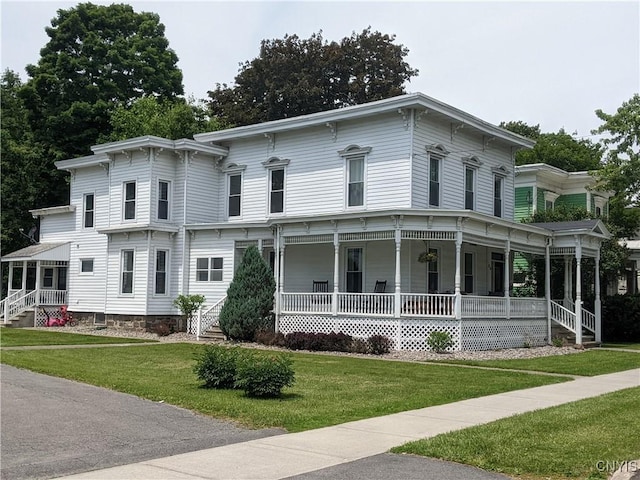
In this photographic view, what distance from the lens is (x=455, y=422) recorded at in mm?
11281

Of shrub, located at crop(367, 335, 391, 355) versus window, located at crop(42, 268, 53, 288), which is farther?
window, located at crop(42, 268, 53, 288)

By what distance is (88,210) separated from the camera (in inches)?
1395

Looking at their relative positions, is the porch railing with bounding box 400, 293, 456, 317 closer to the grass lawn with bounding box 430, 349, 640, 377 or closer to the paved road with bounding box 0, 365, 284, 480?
the grass lawn with bounding box 430, 349, 640, 377

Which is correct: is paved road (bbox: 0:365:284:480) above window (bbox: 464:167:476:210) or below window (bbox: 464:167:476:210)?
below

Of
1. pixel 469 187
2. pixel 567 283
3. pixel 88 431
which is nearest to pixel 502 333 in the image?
pixel 567 283

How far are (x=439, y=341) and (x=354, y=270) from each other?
19.5 ft

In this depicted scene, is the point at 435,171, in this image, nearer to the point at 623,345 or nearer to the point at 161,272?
the point at 623,345

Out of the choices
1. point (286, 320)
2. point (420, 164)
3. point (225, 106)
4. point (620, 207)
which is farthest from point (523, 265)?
point (225, 106)

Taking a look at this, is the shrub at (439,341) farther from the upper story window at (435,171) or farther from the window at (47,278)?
the window at (47,278)

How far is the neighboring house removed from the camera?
2466 cm

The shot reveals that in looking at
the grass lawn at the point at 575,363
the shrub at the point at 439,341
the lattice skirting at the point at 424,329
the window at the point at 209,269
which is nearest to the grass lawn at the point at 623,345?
the lattice skirting at the point at 424,329

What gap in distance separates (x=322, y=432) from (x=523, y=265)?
26978 mm

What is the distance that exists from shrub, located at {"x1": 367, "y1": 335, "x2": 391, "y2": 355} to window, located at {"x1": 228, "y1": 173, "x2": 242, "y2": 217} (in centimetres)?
1072

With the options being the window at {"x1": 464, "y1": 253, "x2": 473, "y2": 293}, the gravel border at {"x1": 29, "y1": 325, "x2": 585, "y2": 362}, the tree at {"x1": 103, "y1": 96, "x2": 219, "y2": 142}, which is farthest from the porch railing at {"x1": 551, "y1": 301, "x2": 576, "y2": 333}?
the tree at {"x1": 103, "y1": 96, "x2": 219, "y2": 142}
